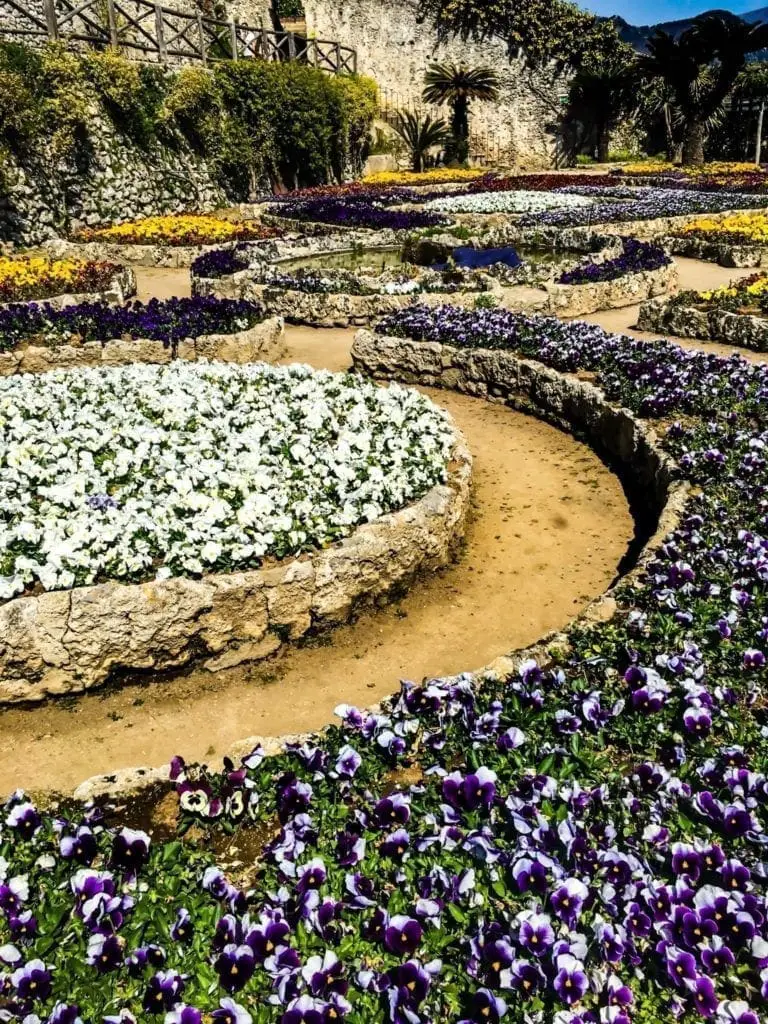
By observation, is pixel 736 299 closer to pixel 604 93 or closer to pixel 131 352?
pixel 131 352

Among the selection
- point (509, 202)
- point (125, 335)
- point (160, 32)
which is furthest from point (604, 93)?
point (125, 335)

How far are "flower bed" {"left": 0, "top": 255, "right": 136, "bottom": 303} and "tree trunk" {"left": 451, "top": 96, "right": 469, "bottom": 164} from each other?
34.4 meters

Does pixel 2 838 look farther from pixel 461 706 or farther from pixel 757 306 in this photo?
pixel 757 306

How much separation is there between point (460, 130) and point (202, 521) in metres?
46.1

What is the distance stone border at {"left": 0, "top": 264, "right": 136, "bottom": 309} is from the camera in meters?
13.9

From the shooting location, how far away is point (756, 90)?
1753 inches

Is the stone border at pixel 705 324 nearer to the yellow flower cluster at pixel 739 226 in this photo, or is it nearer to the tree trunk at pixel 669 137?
the yellow flower cluster at pixel 739 226

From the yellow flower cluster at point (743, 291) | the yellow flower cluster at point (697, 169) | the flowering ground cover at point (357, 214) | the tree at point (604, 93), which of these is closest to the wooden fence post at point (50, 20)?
the flowering ground cover at point (357, 214)

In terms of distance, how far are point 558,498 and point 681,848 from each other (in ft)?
18.2

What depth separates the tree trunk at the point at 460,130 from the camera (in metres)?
44.7

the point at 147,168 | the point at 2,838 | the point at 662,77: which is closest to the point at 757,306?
the point at 2,838

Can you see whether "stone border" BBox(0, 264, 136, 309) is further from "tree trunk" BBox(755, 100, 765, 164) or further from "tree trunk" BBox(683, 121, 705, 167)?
"tree trunk" BBox(755, 100, 765, 164)

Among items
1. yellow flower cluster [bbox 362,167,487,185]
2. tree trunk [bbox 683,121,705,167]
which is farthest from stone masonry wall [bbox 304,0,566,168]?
tree trunk [bbox 683,121,705,167]

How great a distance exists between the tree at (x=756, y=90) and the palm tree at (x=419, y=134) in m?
18.7
